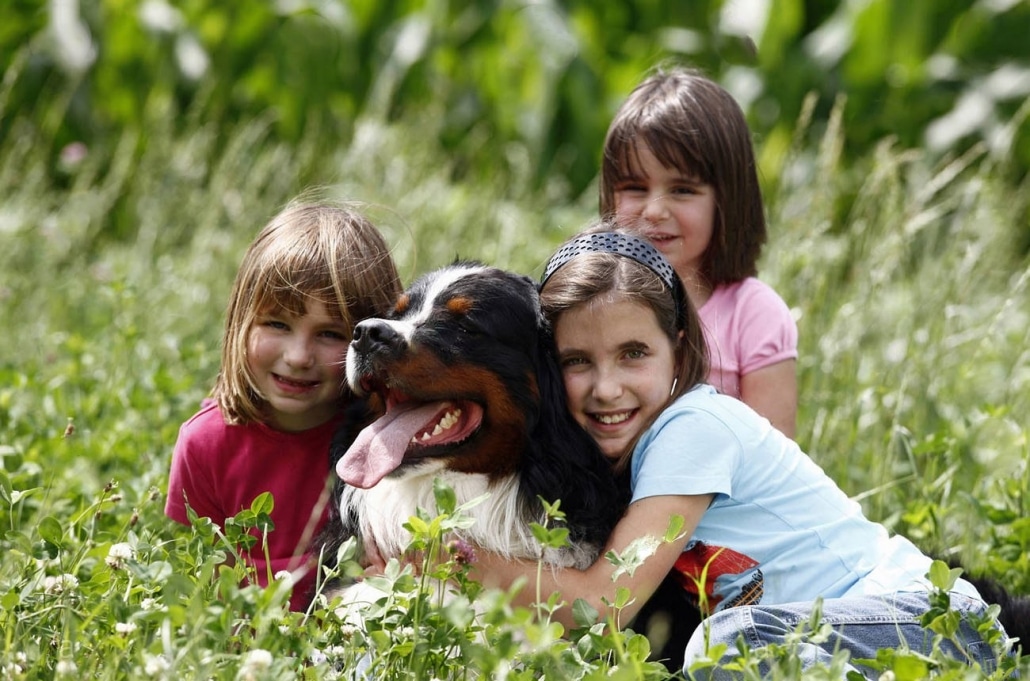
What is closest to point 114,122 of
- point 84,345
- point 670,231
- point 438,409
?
point 84,345

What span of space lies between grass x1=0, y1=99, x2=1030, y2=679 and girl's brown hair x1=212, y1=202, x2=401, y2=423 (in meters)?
0.35

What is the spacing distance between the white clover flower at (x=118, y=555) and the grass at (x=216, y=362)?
14 millimetres

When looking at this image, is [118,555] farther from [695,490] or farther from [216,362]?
[216,362]

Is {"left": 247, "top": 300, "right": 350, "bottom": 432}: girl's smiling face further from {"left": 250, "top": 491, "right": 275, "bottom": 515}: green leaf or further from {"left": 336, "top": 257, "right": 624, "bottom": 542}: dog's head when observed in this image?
{"left": 250, "top": 491, "right": 275, "bottom": 515}: green leaf

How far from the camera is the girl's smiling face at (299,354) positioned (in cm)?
327

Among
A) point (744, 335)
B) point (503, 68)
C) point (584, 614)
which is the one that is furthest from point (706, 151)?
point (503, 68)

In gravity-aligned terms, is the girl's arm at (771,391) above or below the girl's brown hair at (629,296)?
below

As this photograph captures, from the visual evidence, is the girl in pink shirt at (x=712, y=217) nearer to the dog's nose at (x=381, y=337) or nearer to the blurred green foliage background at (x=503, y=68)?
the dog's nose at (x=381, y=337)

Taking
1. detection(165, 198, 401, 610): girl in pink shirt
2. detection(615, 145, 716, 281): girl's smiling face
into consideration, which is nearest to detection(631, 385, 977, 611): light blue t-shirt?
detection(615, 145, 716, 281): girl's smiling face

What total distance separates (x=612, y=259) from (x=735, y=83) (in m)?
4.40

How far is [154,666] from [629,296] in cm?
142

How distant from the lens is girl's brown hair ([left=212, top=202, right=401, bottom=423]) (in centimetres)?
324

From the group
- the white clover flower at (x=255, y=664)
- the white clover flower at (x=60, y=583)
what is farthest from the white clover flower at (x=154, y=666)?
the white clover flower at (x=60, y=583)

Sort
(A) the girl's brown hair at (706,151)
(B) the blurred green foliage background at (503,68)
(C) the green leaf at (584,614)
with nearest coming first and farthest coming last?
1. (C) the green leaf at (584,614)
2. (A) the girl's brown hair at (706,151)
3. (B) the blurred green foliage background at (503,68)
